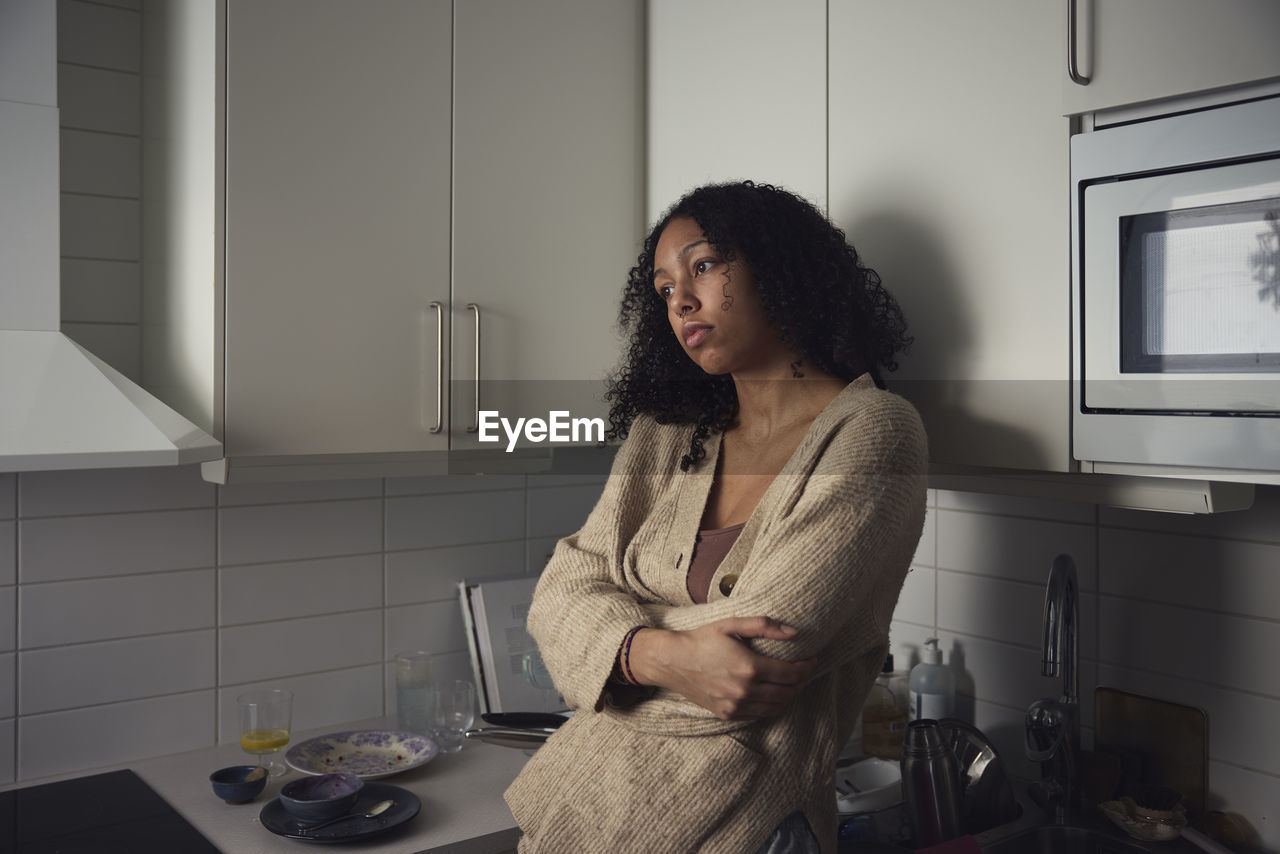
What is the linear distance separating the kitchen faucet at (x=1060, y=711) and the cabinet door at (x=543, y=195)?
820mm

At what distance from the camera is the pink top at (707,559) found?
1.28 m

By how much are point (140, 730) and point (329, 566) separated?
0.42 metres

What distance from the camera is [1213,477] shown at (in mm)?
1075

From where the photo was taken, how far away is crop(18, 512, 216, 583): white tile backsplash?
64.1 inches

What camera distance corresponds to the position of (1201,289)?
41.9 inches

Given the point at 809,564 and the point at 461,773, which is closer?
the point at 809,564

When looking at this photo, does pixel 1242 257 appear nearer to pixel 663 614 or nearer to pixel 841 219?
pixel 841 219

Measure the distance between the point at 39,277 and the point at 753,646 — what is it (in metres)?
1.14

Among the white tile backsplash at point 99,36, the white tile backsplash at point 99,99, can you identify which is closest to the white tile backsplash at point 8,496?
the white tile backsplash at point 99,99

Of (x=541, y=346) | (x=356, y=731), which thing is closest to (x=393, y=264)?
(x=541, y=346)

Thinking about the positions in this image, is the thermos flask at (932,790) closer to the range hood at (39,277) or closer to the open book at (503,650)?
the open book at (503,650)

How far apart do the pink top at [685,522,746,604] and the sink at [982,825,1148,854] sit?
1.89ft

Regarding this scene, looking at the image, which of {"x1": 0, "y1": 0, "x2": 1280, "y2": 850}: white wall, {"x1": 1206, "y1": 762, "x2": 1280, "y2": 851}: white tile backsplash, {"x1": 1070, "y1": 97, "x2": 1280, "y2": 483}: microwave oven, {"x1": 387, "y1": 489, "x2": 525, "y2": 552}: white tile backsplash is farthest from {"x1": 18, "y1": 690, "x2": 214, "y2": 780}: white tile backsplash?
{"x1": 1206, "y1": 762, "x2": 1280, "y2": 851}: white tile backsplash

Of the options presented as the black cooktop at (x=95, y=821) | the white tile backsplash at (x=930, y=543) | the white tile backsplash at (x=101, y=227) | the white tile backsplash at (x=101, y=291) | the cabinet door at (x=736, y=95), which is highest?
the cabinet door at (x=736, y=95)
